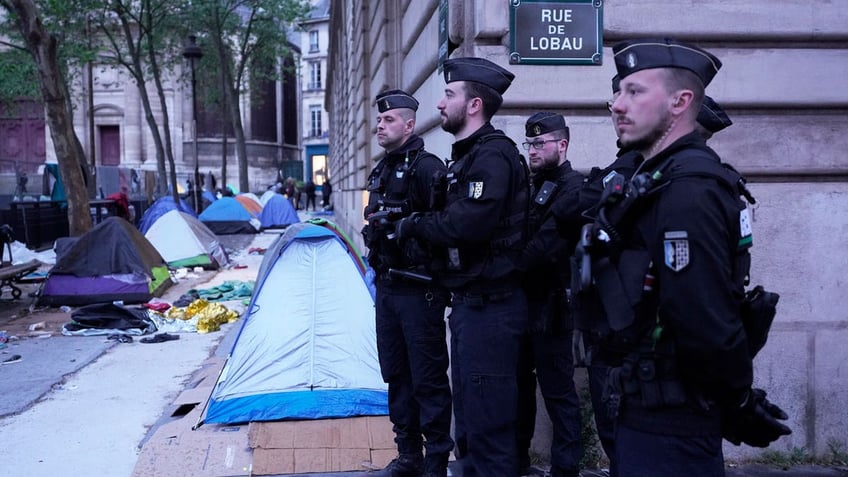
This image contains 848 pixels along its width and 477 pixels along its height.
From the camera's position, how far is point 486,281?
12.9ft

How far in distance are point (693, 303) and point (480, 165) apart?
1.72 metres

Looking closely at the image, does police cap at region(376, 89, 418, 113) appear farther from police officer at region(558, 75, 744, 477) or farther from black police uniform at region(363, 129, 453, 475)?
police officer at region(558, 75, 744, 477)

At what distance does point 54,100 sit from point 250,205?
47.3 feet

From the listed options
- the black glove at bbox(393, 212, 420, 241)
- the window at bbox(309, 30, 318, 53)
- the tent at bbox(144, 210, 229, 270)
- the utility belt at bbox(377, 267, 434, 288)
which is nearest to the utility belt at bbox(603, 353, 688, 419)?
the black glove at bbox(393, 212, 420, 241)

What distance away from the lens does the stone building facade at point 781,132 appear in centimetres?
512

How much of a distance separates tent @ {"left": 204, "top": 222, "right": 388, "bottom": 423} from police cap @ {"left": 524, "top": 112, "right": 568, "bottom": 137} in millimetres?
2444

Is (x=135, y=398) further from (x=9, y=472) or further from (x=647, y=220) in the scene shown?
(x=647, y=220)

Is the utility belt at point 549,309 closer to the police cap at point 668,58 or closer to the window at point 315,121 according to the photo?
the police cap at point 668,58

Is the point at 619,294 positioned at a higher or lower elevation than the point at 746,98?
lower

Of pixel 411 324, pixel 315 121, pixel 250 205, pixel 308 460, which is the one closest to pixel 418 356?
pixel 411 324

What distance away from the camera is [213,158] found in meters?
56.5

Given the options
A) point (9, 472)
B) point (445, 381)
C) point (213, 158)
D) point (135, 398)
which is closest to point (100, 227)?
point (135, 398)

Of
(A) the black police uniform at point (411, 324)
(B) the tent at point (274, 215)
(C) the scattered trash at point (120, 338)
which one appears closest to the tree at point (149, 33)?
(B) the tent at point (274, 215)

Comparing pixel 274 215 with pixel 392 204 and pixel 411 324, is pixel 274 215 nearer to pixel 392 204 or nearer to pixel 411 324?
pixel 392 204
